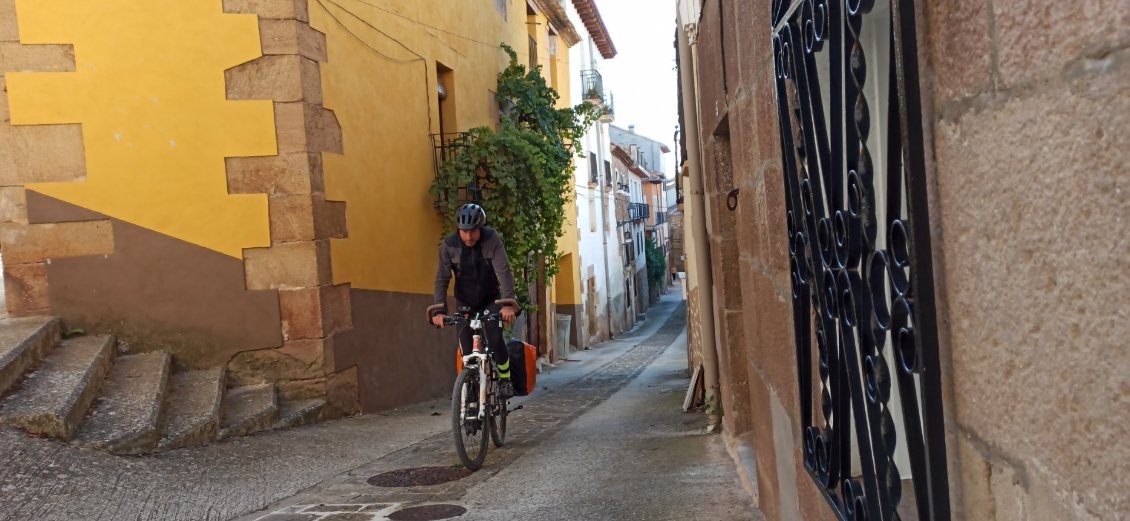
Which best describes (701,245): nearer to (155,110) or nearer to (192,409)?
(192,409)

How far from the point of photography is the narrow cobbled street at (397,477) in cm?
446

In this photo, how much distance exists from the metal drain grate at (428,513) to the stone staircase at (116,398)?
1.89m

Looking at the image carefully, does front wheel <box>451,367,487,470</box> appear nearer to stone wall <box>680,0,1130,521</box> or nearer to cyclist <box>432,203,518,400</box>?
cyclist <box>432,203,518,400</box>

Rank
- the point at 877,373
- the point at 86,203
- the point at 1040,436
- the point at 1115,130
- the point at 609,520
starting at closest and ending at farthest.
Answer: the point at 1115,130 → the point at 1040,436 → the point at 877,373 → the point at 609,520 → the point at 86,203

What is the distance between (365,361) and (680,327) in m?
26.1

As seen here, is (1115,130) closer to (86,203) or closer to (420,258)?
(86,203)

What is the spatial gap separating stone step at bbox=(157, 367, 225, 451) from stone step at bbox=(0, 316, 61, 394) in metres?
0.87

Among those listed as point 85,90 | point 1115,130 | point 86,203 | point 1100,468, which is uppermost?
point 85,90

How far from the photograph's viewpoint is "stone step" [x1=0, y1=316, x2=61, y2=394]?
5543mm

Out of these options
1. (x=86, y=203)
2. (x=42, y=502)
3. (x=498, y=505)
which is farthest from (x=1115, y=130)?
(x=86, y=203)

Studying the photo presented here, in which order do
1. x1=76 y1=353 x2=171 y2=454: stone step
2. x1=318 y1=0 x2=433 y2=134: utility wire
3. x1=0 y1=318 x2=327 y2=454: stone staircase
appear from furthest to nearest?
x1=318 y1=0 x2=433 y2=134: utility wire → x1=76 y1=353 x2=171 y2=454: stone step → x1=0 y1=318 x2=327 y2=454: stone staircase

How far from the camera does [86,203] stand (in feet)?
23.6

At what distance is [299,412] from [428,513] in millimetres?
3156

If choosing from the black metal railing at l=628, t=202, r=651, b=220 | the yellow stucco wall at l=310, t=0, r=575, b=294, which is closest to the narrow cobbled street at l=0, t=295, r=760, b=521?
the yellow stucco wall at l=310, t=0, r=575, b=294
